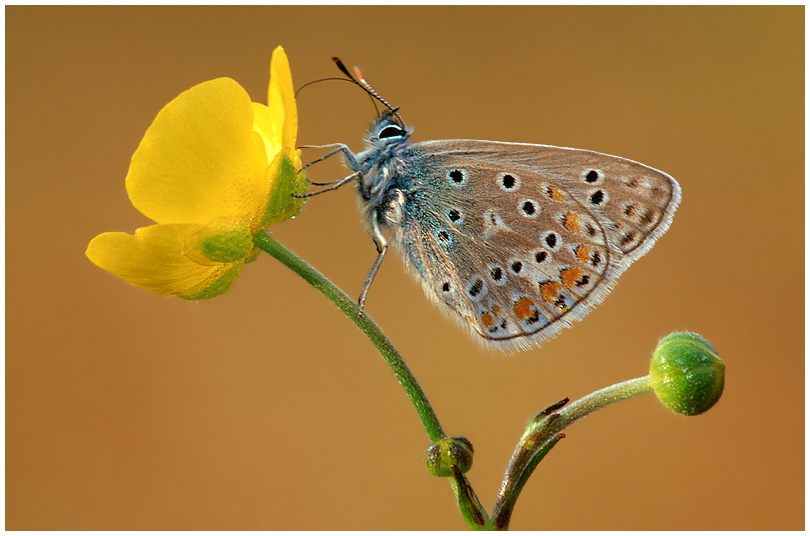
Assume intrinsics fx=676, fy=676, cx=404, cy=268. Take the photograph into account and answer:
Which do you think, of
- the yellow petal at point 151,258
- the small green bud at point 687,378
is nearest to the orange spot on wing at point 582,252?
the small green bud at point 687,378

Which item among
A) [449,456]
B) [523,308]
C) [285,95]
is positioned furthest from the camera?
[523,308]

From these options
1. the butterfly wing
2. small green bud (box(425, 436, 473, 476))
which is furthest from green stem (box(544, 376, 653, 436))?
the butterfly wing

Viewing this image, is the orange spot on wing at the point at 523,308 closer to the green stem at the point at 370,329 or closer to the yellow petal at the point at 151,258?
the green stem at the point at 370,329

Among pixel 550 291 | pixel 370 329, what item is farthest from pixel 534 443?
pixel 550 291

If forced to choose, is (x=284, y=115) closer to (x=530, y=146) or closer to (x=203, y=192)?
(x=203, y=192)

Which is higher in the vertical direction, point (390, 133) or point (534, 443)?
point (390, 133)

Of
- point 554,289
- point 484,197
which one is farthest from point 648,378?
point 484,197

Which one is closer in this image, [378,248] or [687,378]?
[687,378]

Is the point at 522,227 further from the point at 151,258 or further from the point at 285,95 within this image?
the point at 151,258
